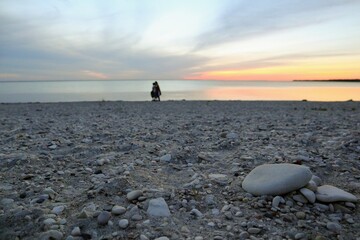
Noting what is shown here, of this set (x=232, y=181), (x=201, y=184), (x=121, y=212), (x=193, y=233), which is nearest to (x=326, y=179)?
(x=232, y=181)

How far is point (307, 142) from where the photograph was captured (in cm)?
681

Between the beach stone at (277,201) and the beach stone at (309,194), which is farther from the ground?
the beach stone at (309,194)

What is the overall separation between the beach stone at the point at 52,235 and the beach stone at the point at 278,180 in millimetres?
2500

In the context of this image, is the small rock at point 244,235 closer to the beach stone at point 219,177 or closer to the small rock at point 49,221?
the beach stone at point 219,177

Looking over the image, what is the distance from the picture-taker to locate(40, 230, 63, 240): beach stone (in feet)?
9.80

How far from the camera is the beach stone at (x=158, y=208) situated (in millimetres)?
3467

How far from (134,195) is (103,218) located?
2.02 feet

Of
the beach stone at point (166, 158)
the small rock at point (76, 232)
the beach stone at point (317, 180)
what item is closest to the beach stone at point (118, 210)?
the small rock at point (76, 232)

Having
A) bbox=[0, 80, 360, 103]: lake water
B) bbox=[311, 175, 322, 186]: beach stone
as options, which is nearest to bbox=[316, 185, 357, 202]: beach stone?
bbox=[311, 175, 322, 186]: beach stone

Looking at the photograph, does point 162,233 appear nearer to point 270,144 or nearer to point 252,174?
point 252,174

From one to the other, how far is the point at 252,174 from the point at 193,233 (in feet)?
5.38

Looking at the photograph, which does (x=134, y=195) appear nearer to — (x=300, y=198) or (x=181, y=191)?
(x=181, y=191)

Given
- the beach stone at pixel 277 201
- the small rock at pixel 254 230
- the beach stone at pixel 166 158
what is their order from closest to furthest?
the small rock at pixel 254 230
the beach stone at pixel 277 201
the beach stone at pixel 166 158

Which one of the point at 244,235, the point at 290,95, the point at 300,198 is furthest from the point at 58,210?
the point at 290,95
